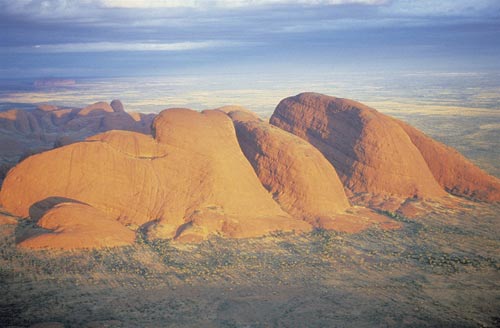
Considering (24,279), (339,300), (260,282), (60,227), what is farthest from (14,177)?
(339,300)

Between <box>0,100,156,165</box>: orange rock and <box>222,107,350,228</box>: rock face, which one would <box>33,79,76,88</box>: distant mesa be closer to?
<box>0,100,156,165</box>: orange rock

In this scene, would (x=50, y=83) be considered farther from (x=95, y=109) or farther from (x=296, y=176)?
(x=296, y=176)

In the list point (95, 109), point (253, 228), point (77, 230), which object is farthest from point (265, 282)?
point (95, 109)

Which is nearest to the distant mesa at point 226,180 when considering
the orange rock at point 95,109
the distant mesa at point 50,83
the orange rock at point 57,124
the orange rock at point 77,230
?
the orange rock at point 77,230

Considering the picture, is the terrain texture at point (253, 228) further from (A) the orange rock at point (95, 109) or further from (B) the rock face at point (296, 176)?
(A) the orange rock at point (95, 109)

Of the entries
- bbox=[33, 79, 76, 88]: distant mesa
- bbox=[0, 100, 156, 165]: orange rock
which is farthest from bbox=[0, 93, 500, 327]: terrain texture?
bbox=[33, 79, 76, 88]: distant mesa

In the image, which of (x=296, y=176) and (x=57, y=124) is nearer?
(x=296, y=176)
